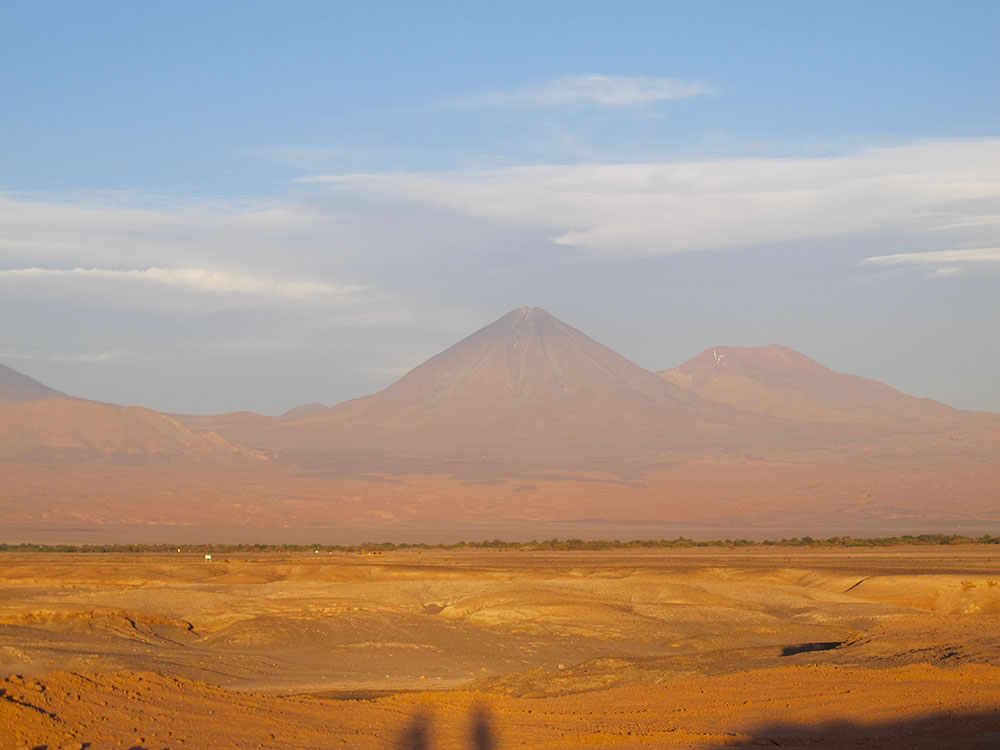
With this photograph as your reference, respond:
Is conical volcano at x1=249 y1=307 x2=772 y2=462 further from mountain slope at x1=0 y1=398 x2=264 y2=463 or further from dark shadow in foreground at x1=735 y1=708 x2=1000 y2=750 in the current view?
dark shadow in foreground at x1=735 y1=708 x2=1000 y2=750

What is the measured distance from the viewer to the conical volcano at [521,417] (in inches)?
6053

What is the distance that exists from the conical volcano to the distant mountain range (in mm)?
451

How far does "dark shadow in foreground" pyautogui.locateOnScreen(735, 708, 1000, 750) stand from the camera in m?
9.87

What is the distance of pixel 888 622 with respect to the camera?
2172cm

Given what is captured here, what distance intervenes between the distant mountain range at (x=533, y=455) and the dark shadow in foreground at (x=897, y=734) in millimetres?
96359

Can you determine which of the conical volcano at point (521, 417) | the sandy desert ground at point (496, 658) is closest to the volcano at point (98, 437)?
the conical volcano at point (521, 417)

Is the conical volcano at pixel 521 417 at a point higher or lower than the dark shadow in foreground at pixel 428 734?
higher

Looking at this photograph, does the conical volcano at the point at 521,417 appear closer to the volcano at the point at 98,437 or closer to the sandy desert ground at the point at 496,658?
the volcano at the point at 98,437

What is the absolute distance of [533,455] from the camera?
14375cm

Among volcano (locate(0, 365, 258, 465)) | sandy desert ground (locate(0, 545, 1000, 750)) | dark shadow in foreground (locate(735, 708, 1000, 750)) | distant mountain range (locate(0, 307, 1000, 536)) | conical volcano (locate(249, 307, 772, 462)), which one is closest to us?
dark shadow in foreground (locate(735, 708, 1000, 750))

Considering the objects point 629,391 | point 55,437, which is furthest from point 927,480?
point 55,437

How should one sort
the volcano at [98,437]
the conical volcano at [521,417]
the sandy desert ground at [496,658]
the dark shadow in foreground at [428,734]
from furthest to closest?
the conical volcano at [521,417] → the volcano at [98,437] → the sandy desert ground at [496,658] → the dark shadow in foreground at [428,734]

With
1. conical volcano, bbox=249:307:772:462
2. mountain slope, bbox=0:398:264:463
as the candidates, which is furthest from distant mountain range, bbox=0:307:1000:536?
conical volcano, bbox=249:307:772:462

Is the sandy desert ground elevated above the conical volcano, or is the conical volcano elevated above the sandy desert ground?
the conical volcano
